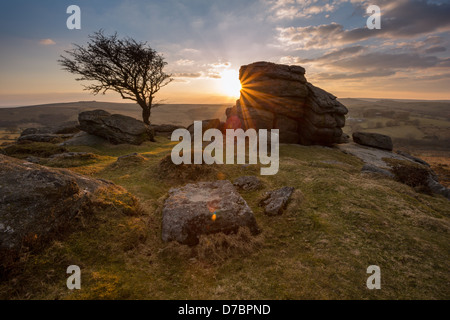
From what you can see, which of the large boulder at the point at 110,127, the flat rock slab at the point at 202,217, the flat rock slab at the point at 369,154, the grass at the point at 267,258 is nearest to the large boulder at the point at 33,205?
the grass at the point at 267,258

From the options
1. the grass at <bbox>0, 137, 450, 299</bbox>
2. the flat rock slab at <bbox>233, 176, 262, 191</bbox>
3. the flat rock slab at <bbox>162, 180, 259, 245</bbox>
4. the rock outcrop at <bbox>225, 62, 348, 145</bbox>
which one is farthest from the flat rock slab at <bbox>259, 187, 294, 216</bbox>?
the rock outcrop at <bbox>225, 62, 348, 145</bbox>

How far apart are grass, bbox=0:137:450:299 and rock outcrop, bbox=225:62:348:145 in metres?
21.5

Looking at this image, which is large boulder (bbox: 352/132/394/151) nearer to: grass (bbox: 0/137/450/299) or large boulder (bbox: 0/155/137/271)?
grass (bbox: 0/137/450/299)

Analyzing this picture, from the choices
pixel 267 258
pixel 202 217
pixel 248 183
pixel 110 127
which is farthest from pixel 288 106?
pixel 267 258

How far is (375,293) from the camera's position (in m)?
4.93

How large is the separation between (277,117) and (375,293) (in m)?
27.1

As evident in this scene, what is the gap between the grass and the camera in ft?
15.7

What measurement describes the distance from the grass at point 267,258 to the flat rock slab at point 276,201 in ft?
0.97

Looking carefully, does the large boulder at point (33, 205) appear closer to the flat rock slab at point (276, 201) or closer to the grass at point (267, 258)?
the grass at point (267, 258)

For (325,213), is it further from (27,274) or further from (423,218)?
(27,274)

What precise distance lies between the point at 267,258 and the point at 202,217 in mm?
2408
